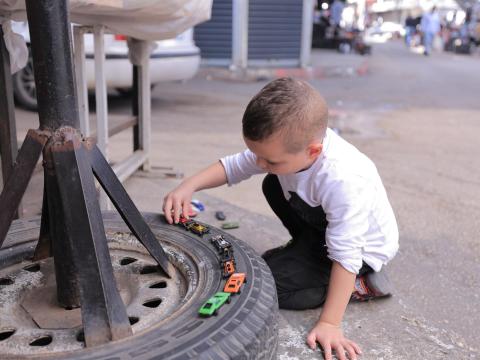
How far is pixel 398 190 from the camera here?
11.8 feet

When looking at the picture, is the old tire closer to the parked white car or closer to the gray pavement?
the gray pavement

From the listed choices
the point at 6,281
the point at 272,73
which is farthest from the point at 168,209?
the point at 272,73

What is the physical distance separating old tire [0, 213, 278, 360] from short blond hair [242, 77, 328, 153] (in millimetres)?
378

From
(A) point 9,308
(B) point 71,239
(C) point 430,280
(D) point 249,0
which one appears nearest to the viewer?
(B) point 71,239

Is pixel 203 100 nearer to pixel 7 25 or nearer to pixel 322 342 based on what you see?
pixel 7 25

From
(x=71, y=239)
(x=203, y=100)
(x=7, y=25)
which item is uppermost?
(x=7, y=25)

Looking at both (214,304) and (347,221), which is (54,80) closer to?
(214,304)

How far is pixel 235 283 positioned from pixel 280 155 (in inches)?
16.8

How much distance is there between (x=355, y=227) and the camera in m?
1.67

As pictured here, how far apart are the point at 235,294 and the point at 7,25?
140cm

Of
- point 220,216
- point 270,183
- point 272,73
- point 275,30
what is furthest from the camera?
point 275,30

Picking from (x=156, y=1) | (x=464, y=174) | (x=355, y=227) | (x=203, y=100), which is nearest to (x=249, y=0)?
(x=203, y=100)

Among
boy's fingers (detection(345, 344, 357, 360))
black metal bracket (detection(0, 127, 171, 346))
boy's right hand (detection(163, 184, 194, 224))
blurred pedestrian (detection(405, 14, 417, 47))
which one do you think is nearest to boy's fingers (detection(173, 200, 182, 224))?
boy's right hand (detection(163, 184, 194, 224))

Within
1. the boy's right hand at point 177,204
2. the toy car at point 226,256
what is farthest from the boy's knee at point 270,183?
the toy car at point 226,256
